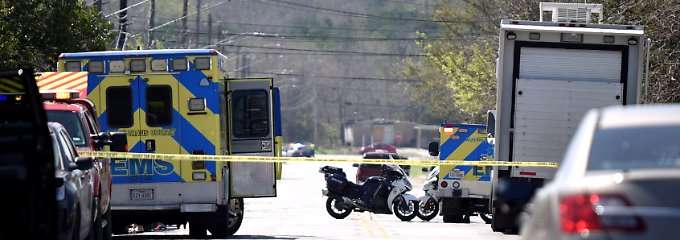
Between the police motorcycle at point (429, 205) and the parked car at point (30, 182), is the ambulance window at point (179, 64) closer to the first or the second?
the parked car at point (30, 182)

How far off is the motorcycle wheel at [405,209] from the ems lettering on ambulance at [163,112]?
10.3 meters

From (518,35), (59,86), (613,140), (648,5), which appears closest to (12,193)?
(613,140)

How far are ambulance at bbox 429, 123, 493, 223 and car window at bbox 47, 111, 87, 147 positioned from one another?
42.4ft

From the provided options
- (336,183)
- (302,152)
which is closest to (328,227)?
(336,183)

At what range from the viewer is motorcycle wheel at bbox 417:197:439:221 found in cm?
2902

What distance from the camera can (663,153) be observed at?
7570 millimetres

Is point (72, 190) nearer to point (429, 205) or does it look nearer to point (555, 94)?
point (555, 94)

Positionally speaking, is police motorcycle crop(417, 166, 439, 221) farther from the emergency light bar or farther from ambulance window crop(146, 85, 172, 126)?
the emergency light bar

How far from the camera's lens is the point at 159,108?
63.2 feet

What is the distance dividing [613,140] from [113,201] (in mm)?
12463

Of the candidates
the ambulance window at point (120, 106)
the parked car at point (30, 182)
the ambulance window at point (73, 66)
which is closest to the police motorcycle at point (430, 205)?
the ambulance window at point (120, 106)

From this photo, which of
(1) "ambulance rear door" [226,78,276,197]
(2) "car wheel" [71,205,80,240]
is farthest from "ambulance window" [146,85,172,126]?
(2) "car wheel" [71,205,80,240]

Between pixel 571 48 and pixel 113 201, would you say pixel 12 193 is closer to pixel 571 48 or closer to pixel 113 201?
→ pixel 113 201

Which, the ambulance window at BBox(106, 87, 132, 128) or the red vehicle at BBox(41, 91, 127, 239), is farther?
the ambulance window at BBox(106, 87, 132, 128)
